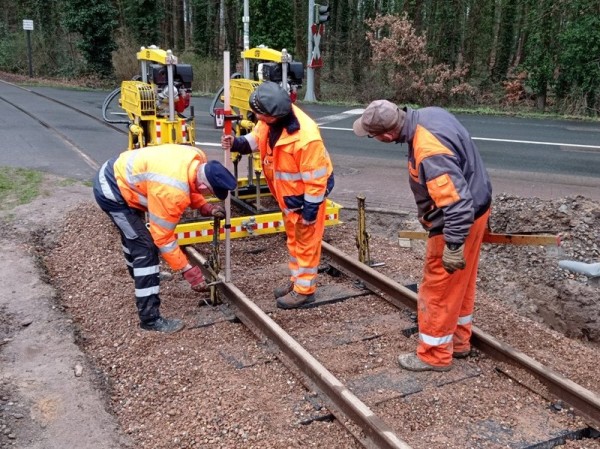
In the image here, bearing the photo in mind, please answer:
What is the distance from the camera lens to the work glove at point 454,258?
160 inches

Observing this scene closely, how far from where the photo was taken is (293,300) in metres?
5.69

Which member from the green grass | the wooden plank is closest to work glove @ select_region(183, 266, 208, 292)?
the wooden plank

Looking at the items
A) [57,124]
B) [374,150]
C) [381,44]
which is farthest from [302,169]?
[381,44]

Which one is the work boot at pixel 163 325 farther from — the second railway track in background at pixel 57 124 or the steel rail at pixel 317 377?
the second railway track in background at pixel 57 124

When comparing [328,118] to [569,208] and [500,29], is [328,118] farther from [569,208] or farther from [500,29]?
[500,29]

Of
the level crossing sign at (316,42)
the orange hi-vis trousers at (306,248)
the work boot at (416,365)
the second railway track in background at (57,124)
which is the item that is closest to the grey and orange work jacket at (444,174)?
the work boot at (416,365)

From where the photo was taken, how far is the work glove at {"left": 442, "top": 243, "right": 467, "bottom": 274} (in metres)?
4.06

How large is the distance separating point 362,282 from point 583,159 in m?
8.74

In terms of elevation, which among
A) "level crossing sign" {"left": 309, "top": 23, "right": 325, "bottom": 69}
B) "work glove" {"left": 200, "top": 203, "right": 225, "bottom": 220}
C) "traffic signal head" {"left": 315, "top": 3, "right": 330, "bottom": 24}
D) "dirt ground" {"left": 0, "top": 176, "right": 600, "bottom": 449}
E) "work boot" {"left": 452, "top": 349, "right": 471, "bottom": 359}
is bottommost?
"dirt ground" {"left": 0, "top": 176, "right": 600, "bottom": 449}

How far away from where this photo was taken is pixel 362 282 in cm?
621

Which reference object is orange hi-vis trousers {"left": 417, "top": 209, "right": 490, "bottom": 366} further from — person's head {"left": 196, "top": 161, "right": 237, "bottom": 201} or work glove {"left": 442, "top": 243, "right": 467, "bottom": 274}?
person's head {"left": 196, "top": 161, "right": 237, "bottom": 201}

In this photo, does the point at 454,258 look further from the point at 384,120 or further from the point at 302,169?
the point at 302,169

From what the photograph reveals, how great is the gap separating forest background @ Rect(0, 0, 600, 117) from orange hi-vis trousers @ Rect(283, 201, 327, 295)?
17290 millimetres

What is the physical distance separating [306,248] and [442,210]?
1.72m
